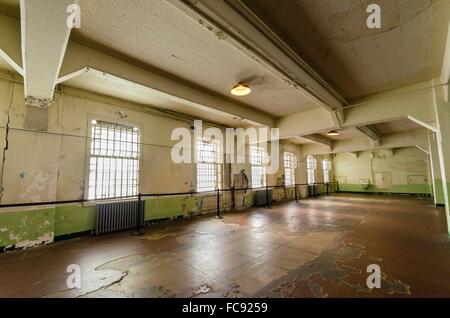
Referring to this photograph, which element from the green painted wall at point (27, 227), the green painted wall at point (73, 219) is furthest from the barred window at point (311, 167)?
the green painted wall at point (27, 227)

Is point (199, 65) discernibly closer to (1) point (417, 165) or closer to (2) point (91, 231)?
(2) point (91, 231)

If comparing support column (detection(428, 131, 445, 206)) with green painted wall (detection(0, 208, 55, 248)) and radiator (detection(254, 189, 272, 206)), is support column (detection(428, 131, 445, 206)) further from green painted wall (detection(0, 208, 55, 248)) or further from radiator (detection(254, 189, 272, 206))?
green painted wall (detection(0, 208, 55, 248))

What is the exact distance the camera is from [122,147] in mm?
4953

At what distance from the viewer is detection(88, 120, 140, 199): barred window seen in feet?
14.8

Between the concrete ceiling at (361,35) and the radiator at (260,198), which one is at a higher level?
the concrete ceiling at (361,35)

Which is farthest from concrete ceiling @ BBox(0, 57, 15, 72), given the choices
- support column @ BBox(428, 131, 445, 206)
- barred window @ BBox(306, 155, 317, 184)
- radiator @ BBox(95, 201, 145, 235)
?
barred window @ BBox(306, 155, 317, 184)

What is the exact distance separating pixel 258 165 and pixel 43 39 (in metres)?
7.90

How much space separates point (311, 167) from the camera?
12562mm

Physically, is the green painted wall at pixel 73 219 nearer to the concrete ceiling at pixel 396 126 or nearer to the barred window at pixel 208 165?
the barred window at pixel 208 165

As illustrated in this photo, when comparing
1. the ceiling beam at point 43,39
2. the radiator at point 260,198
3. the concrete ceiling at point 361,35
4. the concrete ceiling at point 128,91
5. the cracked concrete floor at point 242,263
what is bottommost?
the cracked concrete floor at point 242,263

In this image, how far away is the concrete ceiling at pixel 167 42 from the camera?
2.20 metres

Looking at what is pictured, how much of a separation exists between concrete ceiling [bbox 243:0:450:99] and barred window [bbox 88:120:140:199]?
168 inches

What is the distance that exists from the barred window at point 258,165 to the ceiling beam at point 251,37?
5.25 m
